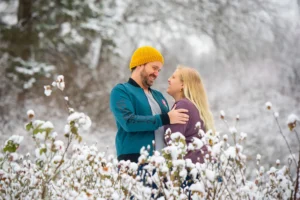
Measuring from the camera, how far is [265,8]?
1123 centimetres

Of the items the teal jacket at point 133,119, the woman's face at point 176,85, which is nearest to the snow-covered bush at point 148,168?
the teal jacket at point 133,119

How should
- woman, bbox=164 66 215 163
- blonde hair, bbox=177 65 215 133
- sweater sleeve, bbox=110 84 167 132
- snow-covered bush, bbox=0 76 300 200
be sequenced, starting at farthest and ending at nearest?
blonde hair, bbox=177 65 215 133, woman, bbox=164 66 215 163, sweater sleeve, bbox=110 84 167 132, snow-covered bush, bbox=0 76 300 200

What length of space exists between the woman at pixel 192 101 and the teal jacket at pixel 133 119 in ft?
0.56

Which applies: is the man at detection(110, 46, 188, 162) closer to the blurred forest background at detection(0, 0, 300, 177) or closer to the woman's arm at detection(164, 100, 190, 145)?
the woman's arm at detection(164, 100, 190, 145)

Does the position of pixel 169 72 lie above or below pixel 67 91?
above

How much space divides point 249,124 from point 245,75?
2.02m

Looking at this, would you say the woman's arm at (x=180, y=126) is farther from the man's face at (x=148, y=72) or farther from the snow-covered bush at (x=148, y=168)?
the man's face at (x=148, y=72)

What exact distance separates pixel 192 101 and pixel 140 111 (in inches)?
16.6

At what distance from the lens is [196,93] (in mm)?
2734

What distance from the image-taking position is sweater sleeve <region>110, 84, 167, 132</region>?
2383mm

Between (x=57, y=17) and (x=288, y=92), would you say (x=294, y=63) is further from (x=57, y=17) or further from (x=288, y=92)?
(x=57, y=17)

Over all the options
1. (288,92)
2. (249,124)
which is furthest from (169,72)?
(288,92)

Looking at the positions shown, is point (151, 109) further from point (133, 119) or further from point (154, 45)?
point (154, 45)

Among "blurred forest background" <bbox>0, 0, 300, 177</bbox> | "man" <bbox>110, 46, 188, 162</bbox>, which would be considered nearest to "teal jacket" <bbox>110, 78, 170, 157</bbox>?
"man" <bbox>110, 46, 188, 162</bbox>
